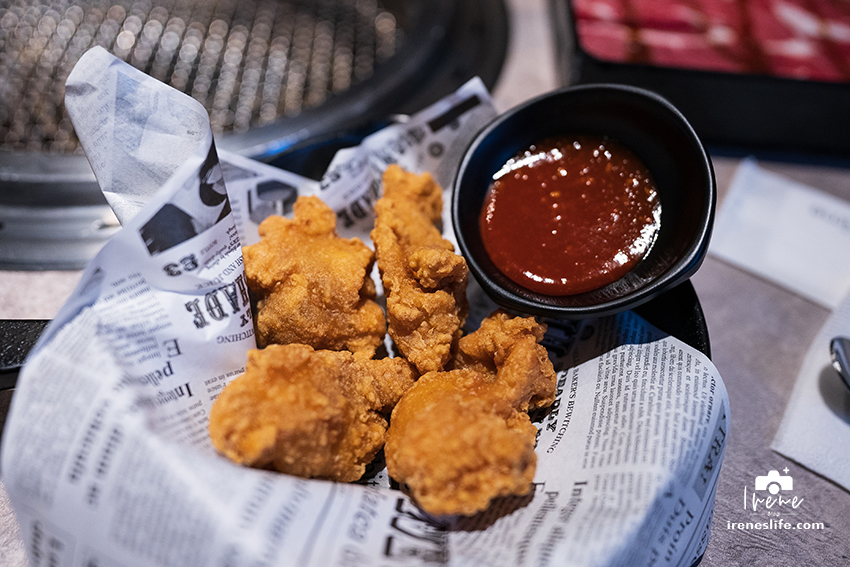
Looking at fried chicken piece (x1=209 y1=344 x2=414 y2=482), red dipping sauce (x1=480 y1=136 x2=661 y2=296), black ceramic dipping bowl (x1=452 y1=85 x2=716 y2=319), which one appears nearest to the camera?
fried chicken piece (x1=209 y1=344 x2=414 y2=482)

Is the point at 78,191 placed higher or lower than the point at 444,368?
higher

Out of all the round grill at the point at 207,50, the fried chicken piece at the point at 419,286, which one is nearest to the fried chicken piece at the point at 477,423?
the fried chicken piece at the point at 419,286

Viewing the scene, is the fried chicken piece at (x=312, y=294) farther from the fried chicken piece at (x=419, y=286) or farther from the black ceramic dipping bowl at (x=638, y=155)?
the black ceramic dipping bowl at (x=638, y=155)

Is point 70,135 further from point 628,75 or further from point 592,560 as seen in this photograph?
point 592,560

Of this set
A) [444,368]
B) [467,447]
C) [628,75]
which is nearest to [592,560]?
[467,447]

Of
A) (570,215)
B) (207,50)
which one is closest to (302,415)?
(570,215)

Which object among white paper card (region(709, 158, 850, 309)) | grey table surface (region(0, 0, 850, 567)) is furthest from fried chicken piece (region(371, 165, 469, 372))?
white paper card (region(709, 158, 850, 309))

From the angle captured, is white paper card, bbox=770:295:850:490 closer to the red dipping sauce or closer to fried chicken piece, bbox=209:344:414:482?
the red dipping sauce
